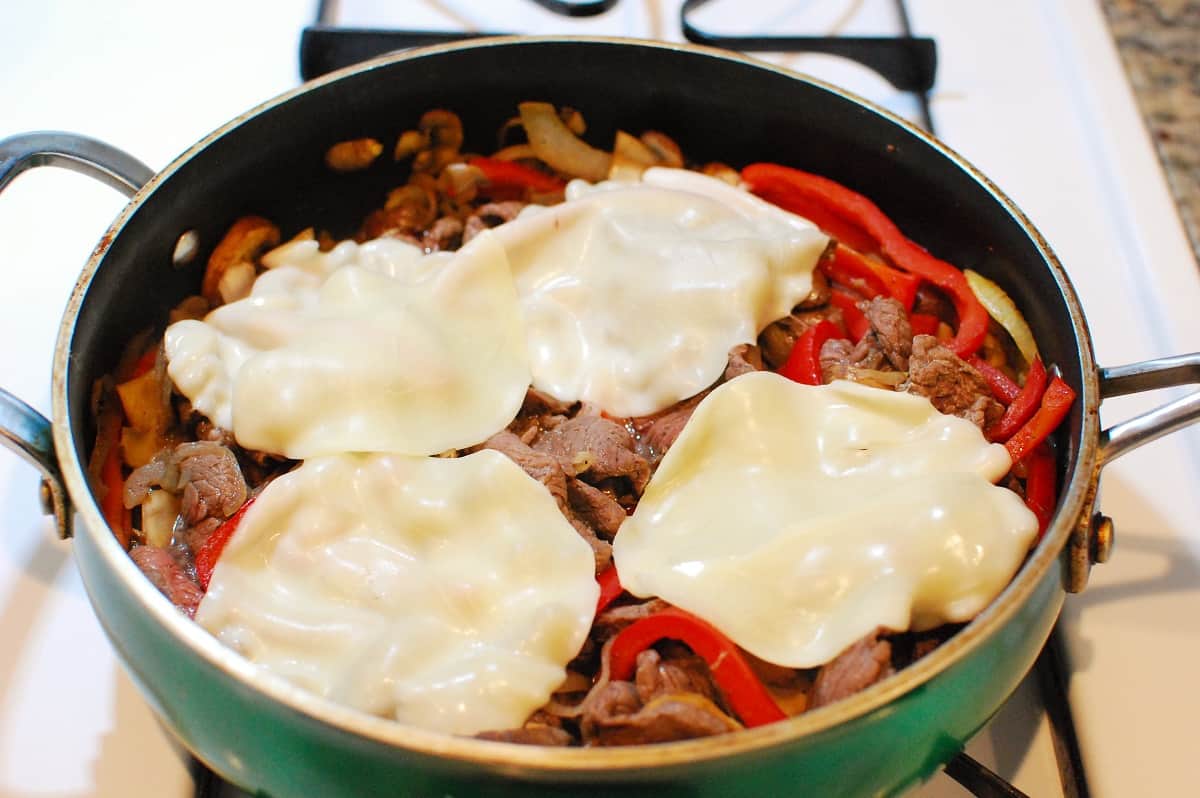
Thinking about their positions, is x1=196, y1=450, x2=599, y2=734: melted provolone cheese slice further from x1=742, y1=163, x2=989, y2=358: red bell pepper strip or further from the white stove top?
x1=742, y1=163, x2=989, y2=358: red bell pepper strip

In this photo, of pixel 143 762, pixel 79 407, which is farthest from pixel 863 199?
pixel 143 762

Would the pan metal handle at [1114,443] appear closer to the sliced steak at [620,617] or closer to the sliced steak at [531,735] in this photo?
the sliced steak at [620,617]

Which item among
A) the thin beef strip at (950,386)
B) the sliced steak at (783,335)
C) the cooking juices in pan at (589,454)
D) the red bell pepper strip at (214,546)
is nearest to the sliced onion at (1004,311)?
the cooking juices in pan at (589,454)

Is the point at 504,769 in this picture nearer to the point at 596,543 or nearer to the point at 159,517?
the point at 596,543

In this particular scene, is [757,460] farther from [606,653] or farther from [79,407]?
[79,407]

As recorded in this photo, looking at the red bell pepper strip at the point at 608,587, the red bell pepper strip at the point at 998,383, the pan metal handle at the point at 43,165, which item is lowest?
the red bell pepper strip at the point at 998,383

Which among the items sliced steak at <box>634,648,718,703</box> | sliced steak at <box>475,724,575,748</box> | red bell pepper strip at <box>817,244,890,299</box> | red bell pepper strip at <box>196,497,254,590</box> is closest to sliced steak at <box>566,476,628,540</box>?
sliced steak at <box>634,648,718,703</box>

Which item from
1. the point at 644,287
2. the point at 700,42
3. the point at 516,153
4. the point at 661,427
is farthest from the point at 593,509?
the point at 700,42
